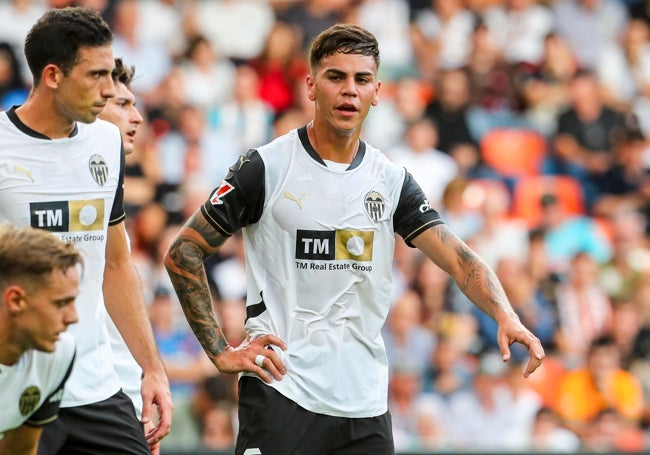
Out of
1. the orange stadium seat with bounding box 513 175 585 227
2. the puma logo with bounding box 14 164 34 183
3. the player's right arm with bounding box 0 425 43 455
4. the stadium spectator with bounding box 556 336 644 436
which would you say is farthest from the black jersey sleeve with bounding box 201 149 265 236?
the orange stadium seat with bounding box 513 175 585 227

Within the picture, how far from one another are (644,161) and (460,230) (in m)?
2.88

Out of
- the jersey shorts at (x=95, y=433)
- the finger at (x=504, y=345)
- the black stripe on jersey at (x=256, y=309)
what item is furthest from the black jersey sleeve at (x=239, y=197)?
the finger at (x=504, y=345)

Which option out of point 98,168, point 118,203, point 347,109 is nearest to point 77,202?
point 98,168

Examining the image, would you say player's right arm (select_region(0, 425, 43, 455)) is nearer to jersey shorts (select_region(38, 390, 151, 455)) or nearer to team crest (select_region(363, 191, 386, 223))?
jersey shorts (select_region(38, 390, 151, 455))

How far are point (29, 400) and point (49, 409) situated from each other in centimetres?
13

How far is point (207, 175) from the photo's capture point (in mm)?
12984

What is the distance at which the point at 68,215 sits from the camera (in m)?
5.84

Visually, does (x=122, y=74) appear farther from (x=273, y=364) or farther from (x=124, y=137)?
(x=273, y=364)

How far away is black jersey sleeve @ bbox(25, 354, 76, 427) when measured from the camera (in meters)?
5.37

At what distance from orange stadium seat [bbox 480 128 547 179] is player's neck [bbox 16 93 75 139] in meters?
8.72

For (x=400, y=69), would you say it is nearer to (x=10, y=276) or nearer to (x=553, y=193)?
(x=553, y=193)

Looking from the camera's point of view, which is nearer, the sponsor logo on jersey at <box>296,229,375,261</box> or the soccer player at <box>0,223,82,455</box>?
the soccer player at <box>0,223,82,455</box>

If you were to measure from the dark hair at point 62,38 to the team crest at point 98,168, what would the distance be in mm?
421

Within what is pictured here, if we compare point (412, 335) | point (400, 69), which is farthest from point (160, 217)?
point (400, 69)
